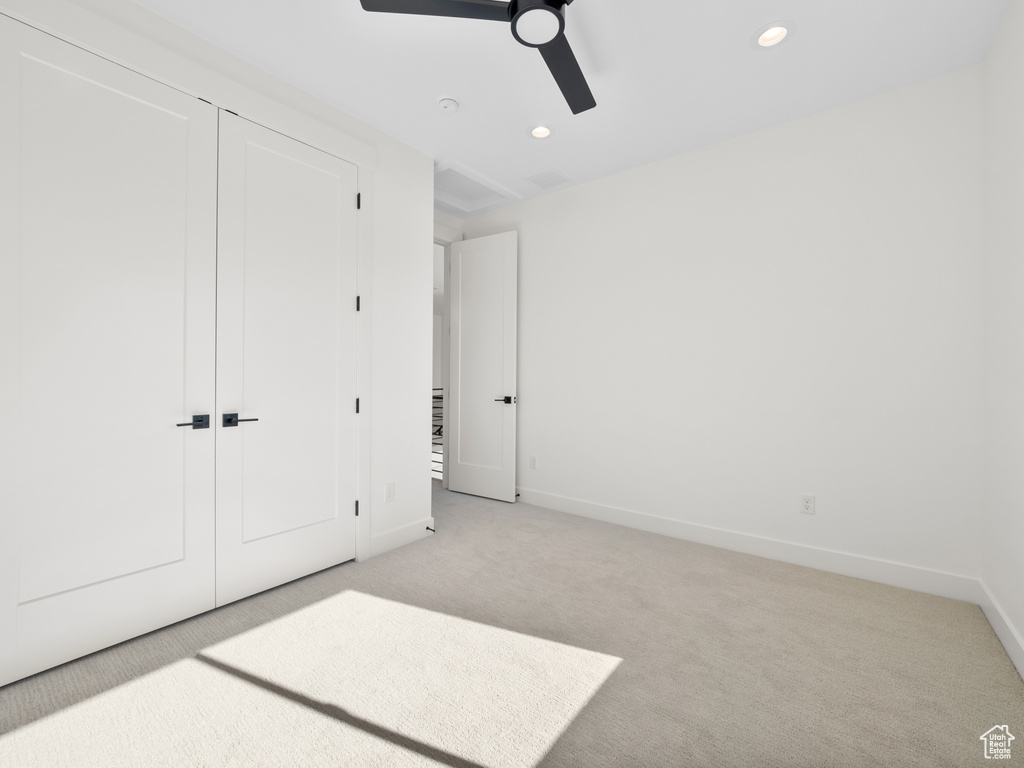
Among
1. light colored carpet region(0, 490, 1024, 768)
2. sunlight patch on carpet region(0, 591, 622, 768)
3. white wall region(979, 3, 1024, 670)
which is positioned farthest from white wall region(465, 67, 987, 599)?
sunlight patch on carpet region(0, 591, 622, 768)

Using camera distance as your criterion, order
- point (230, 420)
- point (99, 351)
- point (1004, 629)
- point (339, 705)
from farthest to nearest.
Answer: point (230, 420) < point (1004, 629) < point (99, 351) < point (339, 705)

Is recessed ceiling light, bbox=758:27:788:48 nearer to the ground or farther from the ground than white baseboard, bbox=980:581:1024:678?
farther from the ground

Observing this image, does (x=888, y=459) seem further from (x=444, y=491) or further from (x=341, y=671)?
(x=444, y=491)

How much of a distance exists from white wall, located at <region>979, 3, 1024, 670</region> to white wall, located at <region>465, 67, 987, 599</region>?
135mm

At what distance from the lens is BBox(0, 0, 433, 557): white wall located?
213 centimetres

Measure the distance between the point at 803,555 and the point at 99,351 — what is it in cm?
386

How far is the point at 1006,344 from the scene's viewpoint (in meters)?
1.97

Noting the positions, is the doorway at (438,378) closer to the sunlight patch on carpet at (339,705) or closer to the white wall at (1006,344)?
the sunlight patch on carpet at (339,705)

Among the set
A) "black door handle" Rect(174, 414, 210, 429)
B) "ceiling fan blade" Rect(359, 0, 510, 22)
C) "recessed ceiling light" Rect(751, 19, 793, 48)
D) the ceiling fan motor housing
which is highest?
"recessed ceiling light" Rect(751, 19, 793, 48)

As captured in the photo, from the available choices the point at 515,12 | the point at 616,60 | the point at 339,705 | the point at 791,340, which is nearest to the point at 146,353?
the point at 339,705

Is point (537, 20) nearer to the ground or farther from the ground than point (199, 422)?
farther from the ground

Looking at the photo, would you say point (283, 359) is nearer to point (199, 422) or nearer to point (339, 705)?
point (199, 422)

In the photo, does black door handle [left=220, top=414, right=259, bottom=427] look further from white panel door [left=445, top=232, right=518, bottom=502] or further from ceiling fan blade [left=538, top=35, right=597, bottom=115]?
white panel door [left=445, top=232, right=518, bottom=502]

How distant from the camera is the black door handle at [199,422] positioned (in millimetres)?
2084
